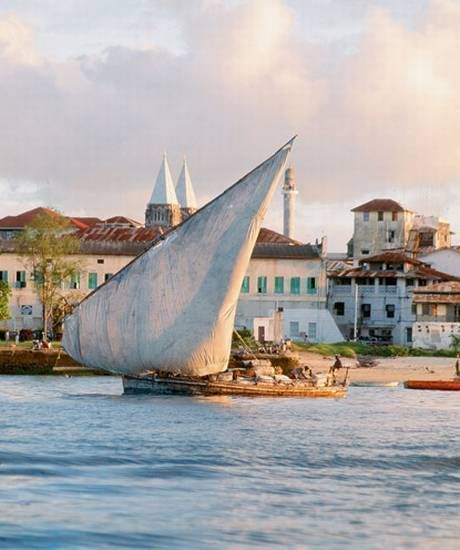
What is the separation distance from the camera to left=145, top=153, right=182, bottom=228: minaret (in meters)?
162

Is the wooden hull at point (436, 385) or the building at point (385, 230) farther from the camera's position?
the building at point (385, 230)

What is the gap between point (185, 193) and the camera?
565 ft

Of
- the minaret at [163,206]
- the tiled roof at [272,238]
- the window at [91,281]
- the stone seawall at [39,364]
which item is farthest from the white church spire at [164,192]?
the stone seawall at [39,364]

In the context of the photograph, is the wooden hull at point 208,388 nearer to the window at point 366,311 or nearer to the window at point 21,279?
the window at point 21,279

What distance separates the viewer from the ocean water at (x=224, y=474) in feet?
112

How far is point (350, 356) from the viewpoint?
330 feet

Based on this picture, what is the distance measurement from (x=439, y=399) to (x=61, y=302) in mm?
39589

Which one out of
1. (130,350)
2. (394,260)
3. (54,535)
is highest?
(394,260)

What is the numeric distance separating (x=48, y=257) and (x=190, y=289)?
44.5m

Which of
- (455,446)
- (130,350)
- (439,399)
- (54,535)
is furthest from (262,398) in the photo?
(54,535)

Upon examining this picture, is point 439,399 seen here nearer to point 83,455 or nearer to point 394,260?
point 83,455

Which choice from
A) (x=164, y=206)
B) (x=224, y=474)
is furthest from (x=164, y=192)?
(x=224, y=474)

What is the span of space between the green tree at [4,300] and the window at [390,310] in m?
27.7

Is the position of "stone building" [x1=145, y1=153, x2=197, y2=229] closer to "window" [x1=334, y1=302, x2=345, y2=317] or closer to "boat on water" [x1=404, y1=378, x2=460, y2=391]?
"window" [x1=334, y1=302, x2=345, y2=317]
